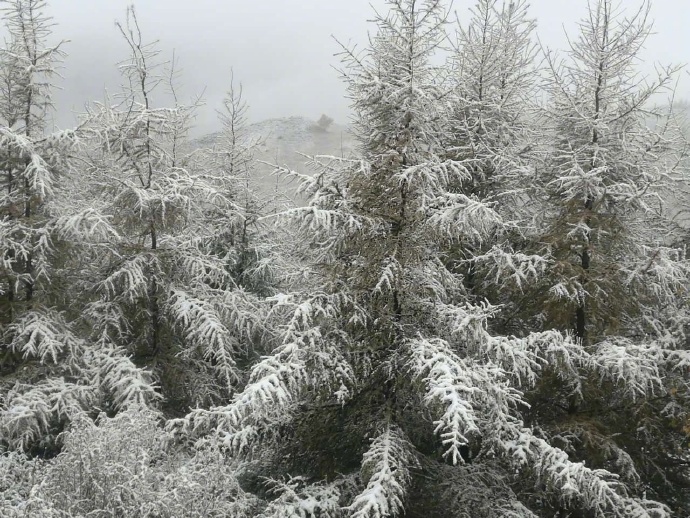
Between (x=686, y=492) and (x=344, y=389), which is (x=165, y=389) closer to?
(x=344, y=389)

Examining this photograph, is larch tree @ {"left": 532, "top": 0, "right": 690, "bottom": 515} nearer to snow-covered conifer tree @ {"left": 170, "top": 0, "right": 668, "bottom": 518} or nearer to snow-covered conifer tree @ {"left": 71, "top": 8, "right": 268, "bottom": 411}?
snow-covered conifer tree @ {"left": 170, "top": 0, "right": 668, "bottom": 518}

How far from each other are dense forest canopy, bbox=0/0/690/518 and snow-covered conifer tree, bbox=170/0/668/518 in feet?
0.15

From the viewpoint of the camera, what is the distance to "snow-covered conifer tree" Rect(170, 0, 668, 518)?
6.55 m

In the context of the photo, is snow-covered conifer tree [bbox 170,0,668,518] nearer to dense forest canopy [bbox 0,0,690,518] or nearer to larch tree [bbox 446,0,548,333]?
dense forest canopy [bbox 0,0,690,518]

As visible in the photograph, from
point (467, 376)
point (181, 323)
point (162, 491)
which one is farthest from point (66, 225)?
point (467, 376)

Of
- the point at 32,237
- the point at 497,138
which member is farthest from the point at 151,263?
the point at 497,138

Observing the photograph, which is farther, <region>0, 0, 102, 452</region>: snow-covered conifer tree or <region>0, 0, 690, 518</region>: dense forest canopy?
<region>0, 0, 102, 452</region>: snow-covered conifer tree

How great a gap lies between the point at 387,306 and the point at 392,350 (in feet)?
2.04

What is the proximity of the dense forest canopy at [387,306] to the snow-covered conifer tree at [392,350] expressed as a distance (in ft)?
0.15

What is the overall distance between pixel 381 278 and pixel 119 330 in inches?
234

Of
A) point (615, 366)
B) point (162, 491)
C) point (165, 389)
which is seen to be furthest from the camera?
point (165, 389)

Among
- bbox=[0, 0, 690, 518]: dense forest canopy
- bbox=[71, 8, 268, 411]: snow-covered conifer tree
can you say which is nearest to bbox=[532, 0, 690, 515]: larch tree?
bbox=[0, 0, 690, 518]: dense forest canopy

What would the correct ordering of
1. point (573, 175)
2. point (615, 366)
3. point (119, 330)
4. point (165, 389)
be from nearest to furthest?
point (615, 366) → point (573, 175) → point (119, 330) → point (165, 389)

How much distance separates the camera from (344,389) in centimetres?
Result: 676
